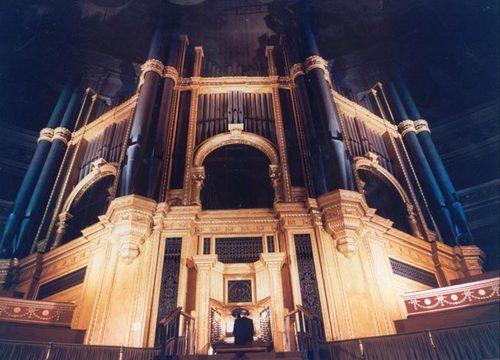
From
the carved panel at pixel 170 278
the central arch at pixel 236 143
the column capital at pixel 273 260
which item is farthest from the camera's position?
the central arch at pixel 236 143

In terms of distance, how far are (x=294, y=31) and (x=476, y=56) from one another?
6.32 meters

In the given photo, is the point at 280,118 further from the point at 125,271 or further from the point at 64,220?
the point at 64,220

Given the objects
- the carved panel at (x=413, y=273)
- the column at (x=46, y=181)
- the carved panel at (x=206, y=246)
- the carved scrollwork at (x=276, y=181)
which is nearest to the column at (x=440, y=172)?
the carved panel at (x=413, y=273)

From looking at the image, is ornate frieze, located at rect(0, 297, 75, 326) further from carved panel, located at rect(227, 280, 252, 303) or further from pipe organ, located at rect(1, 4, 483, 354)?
carved panel, located at rect(227, 280, 252, 303)

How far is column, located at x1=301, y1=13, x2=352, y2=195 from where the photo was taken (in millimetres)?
10210

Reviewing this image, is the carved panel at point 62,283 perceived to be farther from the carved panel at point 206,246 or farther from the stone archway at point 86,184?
the carved panel at point 206,246

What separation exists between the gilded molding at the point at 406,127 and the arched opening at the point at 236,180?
5.87 metres

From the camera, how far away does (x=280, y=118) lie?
1241cm

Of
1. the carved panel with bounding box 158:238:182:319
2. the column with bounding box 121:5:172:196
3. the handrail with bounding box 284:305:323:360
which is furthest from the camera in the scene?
the column with bounding box 121:5:172:196

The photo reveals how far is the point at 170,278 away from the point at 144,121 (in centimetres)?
489

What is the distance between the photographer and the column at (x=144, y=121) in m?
10.1

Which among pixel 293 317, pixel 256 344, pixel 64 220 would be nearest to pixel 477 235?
pixel 293 317

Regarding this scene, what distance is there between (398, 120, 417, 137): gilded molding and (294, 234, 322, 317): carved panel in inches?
288

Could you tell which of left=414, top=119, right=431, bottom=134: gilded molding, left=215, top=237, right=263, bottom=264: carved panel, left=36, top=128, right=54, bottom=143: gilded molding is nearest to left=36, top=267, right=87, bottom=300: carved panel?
left=215, top=237, right=263, bottom=264: carved panel
